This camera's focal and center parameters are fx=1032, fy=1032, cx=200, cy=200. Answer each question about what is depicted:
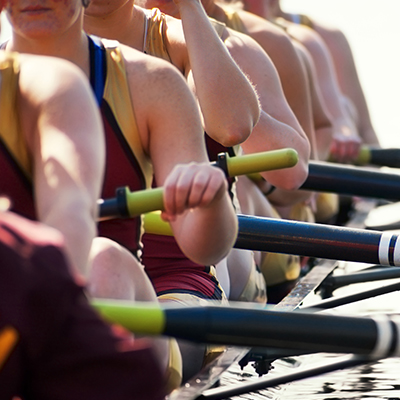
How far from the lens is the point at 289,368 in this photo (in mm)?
2332

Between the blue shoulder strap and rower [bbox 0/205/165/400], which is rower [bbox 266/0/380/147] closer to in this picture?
the blue shoulder strap

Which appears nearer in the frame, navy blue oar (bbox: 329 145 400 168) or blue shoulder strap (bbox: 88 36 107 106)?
blue shoulder strap (bbox: 88 36 107 106)

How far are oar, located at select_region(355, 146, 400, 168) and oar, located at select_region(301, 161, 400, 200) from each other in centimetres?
110

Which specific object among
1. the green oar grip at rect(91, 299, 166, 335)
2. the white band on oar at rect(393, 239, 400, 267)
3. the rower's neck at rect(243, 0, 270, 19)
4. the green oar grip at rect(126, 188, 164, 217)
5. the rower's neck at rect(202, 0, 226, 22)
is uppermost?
the green oar grip at rect(126, 188, 164, 217)

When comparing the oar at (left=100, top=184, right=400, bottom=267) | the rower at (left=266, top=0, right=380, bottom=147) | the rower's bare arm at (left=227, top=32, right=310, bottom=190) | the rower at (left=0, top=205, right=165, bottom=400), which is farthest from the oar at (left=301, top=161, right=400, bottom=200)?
the rower at (left=266, top=0, right=380, bottom=147)

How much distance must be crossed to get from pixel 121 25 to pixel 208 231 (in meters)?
0.72

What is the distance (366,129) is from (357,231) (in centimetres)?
330

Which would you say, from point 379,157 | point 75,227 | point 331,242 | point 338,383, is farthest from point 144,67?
point 379,157

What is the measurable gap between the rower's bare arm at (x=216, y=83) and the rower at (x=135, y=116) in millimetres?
395

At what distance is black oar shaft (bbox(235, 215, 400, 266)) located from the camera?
7.57 feet

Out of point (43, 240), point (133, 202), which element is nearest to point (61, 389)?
point (43, 240)

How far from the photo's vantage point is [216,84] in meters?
2.25

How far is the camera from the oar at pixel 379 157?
13.6ft

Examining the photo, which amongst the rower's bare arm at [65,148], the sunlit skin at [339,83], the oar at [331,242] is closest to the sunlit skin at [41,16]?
the rower's bare arm at [65,148]
